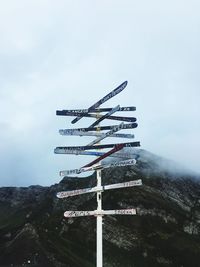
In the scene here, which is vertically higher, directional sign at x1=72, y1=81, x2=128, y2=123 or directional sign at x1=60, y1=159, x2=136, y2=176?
directional sign at x1=72, y1=81, x2=128, y2=123

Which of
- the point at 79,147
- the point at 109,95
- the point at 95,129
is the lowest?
the point at 79,147

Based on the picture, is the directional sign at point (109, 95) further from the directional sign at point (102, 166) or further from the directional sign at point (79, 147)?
the directional sign at point (102, 166)

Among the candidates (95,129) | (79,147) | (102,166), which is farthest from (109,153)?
(95,129)

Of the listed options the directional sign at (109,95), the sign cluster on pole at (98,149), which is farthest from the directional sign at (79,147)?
the directional sign at (109,95)

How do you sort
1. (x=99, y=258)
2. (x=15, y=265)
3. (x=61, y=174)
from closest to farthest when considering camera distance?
(x=99, y=258) → (x=61, y=174) → (x=15, y=265)

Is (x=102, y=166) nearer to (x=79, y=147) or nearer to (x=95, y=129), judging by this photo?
(x=79, y=147)

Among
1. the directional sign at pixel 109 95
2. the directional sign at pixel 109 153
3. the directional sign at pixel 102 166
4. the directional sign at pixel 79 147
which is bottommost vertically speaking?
the directional sign at pixel 102 166

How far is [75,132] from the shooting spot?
4669 centimetres

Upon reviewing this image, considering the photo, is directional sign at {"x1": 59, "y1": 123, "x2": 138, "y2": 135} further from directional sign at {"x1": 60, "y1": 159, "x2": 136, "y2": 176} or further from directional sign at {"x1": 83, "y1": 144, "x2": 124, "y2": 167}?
directional sign at {"x1": 60, "y1": 159, "x2": 136, "y2": 176}

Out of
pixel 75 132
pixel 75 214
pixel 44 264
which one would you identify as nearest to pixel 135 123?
pixel 75 132

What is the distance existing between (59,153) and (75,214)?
218 inches

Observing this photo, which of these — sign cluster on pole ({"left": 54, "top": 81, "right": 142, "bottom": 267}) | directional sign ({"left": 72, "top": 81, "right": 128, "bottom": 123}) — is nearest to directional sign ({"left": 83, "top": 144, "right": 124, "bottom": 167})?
sign cluster on pole ({"left": 54, "top": 81, "right": 142, "bottom": 267})

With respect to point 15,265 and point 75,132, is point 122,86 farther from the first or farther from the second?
point 15,265

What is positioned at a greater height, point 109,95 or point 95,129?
point 109,95
